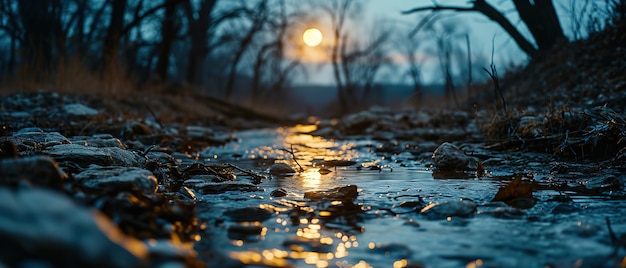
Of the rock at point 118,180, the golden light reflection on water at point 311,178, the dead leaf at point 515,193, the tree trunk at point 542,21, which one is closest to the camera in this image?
the rock at point 118,180

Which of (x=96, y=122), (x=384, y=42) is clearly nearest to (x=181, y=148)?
(x=96, y=122)

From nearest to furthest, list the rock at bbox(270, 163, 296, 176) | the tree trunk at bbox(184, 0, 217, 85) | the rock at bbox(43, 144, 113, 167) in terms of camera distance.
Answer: the rock at bbox(43, 144, 113, 167), the rock at bbox(270, 163, 296, 176), the tree trunk at bbox(184, 0, 217, 85)

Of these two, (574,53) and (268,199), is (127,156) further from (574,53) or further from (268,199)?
(574,53)

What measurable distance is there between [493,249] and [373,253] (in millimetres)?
378

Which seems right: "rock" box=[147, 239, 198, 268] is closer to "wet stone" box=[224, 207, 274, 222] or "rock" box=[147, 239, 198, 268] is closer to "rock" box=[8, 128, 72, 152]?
"wet stone" box=[224, 207, 274, 222]

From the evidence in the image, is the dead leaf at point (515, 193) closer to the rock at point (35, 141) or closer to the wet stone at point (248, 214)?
the wet stone at point (248, 214)

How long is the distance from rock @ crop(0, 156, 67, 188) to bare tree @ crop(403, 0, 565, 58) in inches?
361

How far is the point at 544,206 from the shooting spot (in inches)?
91.1

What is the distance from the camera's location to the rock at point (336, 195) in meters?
2.56

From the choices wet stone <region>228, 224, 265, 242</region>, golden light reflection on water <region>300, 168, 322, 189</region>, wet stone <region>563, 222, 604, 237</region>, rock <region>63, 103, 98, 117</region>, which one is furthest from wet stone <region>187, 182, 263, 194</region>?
rock <region>63, 103, 98, 117</region>

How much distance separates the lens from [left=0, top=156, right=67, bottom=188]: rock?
4.75 feet

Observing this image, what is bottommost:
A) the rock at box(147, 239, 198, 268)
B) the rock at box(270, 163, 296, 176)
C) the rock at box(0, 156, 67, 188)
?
the rock at box(147, 239, 198, 268)

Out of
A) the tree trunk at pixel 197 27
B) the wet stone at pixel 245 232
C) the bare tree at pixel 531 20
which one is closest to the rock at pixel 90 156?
the wet stone at pixel 245 232

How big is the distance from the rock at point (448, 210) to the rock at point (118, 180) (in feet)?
3.74
